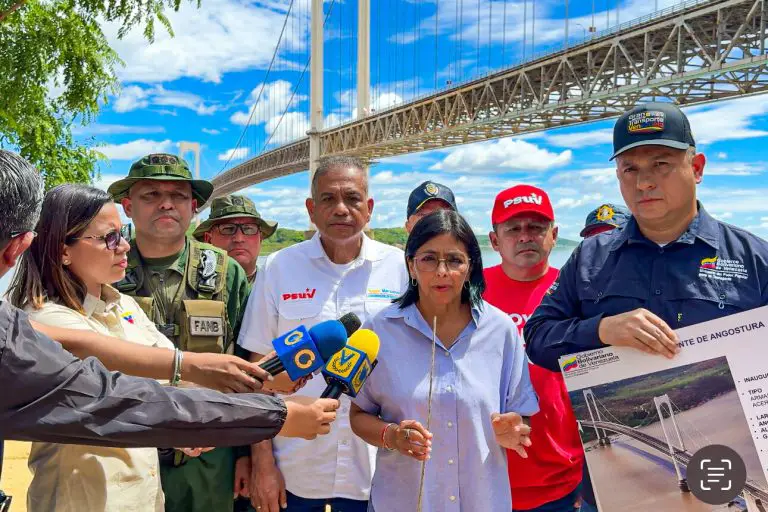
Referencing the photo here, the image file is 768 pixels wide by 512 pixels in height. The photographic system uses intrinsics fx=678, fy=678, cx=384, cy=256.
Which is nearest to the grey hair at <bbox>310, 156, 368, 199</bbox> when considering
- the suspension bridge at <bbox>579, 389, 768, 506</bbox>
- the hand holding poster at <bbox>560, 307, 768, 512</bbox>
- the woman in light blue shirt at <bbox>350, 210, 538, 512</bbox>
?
the woman in light blue shirt at <bbox>350, 210, 538, 512</bbox>

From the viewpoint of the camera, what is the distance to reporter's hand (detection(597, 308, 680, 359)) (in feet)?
5.79

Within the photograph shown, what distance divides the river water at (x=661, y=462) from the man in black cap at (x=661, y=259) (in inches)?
7.5

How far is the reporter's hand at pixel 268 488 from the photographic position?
2598mm

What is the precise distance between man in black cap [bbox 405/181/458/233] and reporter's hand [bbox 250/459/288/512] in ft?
5.17

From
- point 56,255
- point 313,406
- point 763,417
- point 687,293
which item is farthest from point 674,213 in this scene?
point 56,255

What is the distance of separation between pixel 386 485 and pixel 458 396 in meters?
0.36

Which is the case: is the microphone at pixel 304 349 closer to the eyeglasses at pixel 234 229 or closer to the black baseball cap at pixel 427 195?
the black baseball cap at pixel 427 195

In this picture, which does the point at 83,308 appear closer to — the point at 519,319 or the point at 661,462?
the point at 519,319

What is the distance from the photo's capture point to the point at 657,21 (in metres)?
21.5

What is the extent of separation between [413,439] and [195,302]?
1.23 m

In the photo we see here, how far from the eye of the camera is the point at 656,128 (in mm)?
1847

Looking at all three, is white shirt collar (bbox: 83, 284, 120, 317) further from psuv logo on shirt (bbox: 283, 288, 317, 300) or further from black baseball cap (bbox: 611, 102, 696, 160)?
black baseball cap (bbox: 611, 102, 696, 160)

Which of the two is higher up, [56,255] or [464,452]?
[56,255]

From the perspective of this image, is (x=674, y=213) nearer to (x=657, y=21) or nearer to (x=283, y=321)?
(x=283, y=321)
